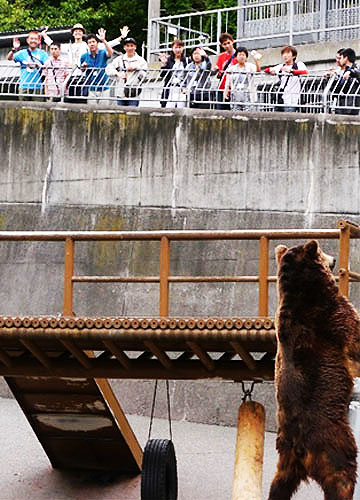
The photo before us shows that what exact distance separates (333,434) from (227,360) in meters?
3.29

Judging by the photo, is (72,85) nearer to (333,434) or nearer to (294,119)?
(294,119)

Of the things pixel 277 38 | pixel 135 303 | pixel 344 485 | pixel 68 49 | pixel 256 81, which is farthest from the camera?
pixel 277 38

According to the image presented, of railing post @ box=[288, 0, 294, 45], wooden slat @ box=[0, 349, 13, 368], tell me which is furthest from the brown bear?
railing post @ box=[288, 0, 294, 45]

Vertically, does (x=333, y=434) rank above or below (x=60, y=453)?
above

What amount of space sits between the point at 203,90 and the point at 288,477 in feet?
32.7

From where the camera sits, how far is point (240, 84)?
16.4 m

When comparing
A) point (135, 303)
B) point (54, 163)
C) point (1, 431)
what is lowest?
point (1, 431)

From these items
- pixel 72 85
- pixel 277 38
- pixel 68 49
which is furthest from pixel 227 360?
pixel 277 38

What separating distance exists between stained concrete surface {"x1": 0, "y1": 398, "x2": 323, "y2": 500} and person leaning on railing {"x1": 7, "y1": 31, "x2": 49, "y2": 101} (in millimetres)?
5231

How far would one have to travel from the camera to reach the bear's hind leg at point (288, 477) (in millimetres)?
7164

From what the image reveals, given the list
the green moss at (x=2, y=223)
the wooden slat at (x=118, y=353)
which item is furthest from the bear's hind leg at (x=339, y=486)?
the green moss at (x=2, y=223)

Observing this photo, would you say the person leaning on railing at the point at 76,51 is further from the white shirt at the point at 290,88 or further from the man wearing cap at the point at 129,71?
the white shirt at the point at 290,88

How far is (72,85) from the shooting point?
55.1 feet

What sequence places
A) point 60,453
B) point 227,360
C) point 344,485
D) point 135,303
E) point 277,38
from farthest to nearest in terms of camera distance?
point 277,38 < point 135,303 < point 60,453 < point 227,360 < point 344,485
